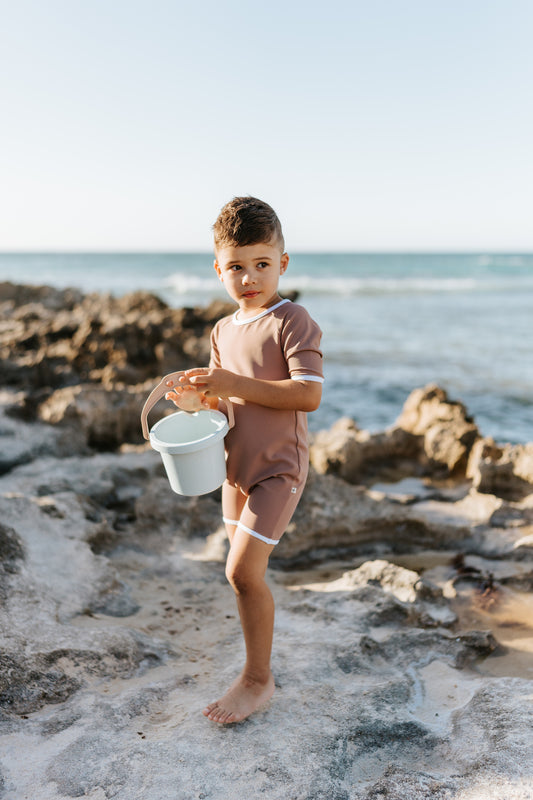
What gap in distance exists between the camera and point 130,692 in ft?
6.56

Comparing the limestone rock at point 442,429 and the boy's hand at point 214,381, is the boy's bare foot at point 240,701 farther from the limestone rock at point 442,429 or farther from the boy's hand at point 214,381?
the limestone rock at point 442,429

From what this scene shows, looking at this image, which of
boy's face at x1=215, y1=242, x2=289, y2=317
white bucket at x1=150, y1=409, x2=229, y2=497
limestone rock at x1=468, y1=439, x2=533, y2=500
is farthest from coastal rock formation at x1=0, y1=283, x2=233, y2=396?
boy's face at x1=215, y1=242, x2=289, y2=317

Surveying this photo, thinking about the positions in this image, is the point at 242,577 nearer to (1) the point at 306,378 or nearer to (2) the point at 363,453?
(1) the point at 306,378

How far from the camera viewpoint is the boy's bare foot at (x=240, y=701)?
1.87 meters

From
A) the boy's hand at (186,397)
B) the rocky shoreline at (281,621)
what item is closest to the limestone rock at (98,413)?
the rocky shoreline at (281,621)

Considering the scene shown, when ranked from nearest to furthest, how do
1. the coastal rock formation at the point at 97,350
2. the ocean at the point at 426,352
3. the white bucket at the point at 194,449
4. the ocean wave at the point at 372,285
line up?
the white bucket at the point at 194,449 → the coastal rock formation at the point at 97,350 → the ocean at the point at 426,352 → the ocean wave at the point at 372,285

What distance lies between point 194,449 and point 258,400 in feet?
0.89

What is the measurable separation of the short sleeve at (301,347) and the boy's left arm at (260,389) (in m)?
0.03

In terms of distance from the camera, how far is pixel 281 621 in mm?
2502

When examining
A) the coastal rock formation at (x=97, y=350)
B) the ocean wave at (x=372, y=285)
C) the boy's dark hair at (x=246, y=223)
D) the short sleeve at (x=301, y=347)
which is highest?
the ocean wave at (x=372, y=285)

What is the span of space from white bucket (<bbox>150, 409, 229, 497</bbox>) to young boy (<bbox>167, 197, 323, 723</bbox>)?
81mm

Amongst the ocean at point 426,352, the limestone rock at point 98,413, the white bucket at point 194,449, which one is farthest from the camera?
the ocean at point 426,352

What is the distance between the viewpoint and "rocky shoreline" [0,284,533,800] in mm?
1669

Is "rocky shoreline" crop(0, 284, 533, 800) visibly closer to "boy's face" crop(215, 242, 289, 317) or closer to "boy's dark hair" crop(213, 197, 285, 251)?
"boy's face" crop(215, 242, 289, 317)
